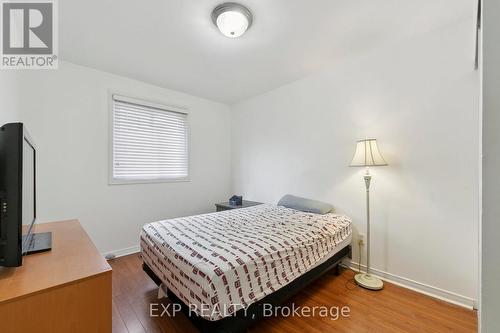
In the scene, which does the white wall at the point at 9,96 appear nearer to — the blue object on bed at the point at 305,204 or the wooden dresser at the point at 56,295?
the wooden dresser at the point at 56,295

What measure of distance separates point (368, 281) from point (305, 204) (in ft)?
3.45

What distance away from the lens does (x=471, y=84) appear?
→ 6.10 feet

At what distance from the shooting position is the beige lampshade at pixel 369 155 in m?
2.18

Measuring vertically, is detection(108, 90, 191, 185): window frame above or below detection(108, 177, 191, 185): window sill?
above

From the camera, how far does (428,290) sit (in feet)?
6.66

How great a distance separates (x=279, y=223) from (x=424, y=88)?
6.36 feet

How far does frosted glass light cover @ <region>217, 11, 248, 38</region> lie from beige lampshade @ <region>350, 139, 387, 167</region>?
162 cm

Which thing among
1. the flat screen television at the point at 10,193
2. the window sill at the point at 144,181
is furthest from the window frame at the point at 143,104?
the flat screen television at the point at 10,193

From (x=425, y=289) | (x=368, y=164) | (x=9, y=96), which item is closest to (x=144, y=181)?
(x=9, y=96)

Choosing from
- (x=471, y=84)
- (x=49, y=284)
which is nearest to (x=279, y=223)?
(x=49, y=284)

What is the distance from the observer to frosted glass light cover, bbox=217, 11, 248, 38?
179 centimetres

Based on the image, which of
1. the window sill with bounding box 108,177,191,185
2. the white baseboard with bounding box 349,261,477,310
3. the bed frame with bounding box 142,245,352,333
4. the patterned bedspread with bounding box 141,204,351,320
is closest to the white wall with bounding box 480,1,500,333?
the patterned bedspread with bounding box 141,204,351,320

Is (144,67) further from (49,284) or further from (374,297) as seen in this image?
(374,297)

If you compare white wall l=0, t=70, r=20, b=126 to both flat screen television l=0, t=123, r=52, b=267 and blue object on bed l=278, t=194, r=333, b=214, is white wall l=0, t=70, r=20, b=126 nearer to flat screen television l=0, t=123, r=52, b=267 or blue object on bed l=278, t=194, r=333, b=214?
flat screen television l=0, t=123, r=52, b=267
